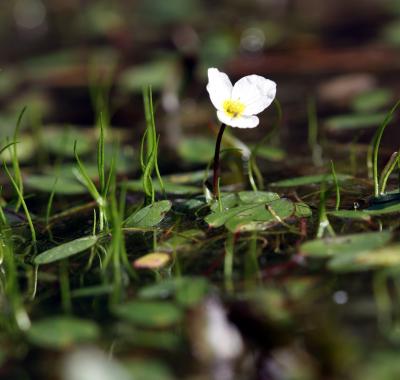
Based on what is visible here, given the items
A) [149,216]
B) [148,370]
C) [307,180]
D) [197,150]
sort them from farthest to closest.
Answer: [197,150]
[307,180]
[149,216]
[148,370]

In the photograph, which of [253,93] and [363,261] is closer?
[363,261]

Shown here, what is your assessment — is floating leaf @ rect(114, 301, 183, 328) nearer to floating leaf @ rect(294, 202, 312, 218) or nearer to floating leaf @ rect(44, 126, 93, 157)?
floating leaf @ rect(294, 202, 312, 218)

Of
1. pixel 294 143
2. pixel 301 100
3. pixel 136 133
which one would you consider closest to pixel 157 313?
pixel 294 143

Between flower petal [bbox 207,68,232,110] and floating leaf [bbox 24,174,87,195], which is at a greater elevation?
flower petal [bbox 207,68,232,110]

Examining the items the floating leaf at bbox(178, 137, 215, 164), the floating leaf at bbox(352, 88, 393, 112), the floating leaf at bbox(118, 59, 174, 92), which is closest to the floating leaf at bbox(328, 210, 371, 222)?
the floating leaf at bbox(178, 137, 215, 164)

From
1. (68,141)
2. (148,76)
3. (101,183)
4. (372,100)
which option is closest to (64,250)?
(101,183)

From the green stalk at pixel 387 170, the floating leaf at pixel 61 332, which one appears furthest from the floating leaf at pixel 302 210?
the floating leaf at pixel 61 332

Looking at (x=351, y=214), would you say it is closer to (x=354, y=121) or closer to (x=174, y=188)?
(x=174, y=188)
